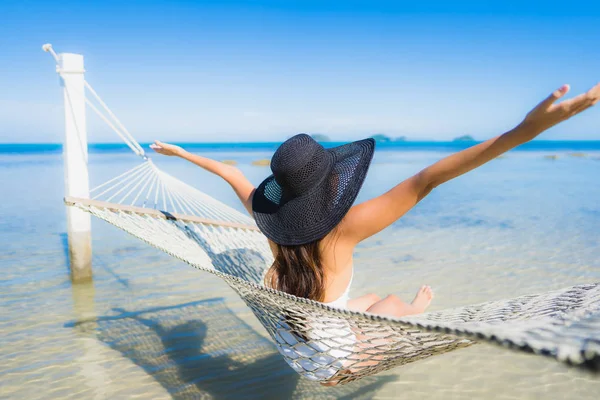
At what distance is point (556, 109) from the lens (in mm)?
1044

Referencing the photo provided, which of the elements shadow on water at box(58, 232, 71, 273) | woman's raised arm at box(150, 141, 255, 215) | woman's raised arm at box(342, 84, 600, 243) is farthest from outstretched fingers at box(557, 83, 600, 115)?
shadow on water at box(58, 232, 71, 273)

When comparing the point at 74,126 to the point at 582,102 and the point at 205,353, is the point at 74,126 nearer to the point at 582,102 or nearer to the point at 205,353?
the point at 205,353

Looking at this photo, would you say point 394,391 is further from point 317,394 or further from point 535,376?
point 535,376

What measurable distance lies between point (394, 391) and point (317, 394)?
1.22 ft

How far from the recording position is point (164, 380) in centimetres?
241

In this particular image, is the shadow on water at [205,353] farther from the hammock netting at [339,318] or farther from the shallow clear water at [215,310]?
the hammock netting at [339,318]

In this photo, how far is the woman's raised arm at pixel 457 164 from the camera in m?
1.03

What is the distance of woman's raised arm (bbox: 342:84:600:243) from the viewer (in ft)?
3.39

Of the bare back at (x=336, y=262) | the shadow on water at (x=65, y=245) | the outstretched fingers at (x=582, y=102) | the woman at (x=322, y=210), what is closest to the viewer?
the outstretched fingers at (x=582, y=102)

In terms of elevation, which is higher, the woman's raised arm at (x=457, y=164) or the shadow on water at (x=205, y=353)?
the woman's raised arm at (x=457, y=164)

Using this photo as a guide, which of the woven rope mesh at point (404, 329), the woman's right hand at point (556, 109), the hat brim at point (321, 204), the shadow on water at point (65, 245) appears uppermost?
the woman's right hand at point (556, 109)

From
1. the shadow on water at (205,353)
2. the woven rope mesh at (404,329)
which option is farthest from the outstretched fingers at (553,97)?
the shadow on water at (205,353)

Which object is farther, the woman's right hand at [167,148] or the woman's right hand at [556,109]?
the woman's right hand at [167,148]

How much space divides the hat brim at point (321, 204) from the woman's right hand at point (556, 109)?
22.9 inches
